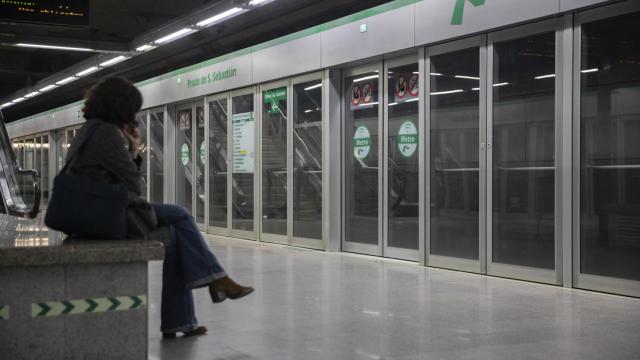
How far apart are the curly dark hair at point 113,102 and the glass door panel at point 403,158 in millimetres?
5369

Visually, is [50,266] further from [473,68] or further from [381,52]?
[381,52]

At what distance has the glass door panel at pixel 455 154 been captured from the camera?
26.0ft

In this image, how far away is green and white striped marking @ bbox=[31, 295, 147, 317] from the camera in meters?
3.03

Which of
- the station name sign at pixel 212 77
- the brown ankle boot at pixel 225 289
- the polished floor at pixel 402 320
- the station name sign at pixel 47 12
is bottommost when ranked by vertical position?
the polished floor at pixel 402 320

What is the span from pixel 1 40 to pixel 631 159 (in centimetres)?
965

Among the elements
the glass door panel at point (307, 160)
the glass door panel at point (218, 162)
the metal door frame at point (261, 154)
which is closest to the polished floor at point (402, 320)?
the glass door panel at point (307, 160)

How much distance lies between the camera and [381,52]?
8906 mm

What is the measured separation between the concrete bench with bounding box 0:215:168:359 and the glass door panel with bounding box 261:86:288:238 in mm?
8136

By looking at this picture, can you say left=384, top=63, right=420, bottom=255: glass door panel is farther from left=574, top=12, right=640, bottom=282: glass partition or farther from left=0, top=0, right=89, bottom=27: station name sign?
left=0, top=0, right=89, bottom=27: station name sign

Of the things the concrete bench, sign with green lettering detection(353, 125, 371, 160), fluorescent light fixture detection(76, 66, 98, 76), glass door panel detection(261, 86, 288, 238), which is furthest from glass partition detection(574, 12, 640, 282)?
fluorescent light fixture detection(76, 66, 98, 76)

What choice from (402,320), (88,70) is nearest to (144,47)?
(88,70)

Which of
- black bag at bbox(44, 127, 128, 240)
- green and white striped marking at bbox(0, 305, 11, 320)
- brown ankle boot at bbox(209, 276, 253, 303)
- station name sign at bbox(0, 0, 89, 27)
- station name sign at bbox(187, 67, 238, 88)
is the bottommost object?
brown ankle boot at bbox(209, 276, 253, 303)

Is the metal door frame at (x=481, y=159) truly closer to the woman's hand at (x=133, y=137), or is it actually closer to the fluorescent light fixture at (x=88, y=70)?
the woman's hand at (x=133, y=137)

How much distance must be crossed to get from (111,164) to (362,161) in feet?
21.4
